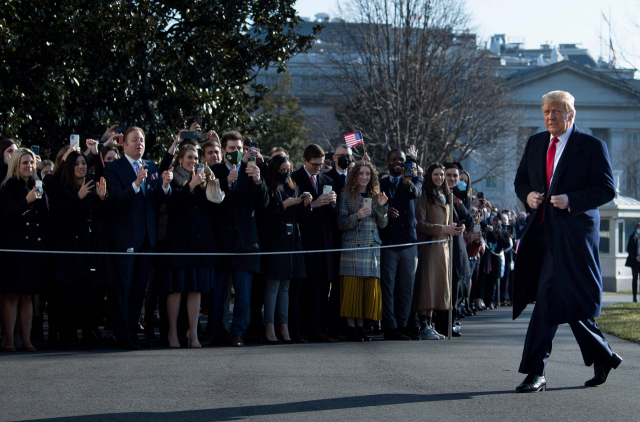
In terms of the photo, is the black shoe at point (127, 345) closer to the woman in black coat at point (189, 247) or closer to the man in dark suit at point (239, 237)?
the woman in black coat at point (189, 247)

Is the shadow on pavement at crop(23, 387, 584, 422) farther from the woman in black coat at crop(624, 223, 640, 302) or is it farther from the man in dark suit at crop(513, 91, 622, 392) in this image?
the woman in black coat at crop(624, 223, 640, 302)

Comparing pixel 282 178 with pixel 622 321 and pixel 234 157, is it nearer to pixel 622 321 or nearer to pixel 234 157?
pixel 234 157

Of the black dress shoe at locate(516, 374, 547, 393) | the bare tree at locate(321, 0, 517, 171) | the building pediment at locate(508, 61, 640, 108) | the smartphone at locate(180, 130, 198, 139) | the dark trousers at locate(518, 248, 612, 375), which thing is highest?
the building pediment at locate(508, 61, 640, 108)

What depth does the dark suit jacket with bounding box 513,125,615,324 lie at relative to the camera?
22.2ft

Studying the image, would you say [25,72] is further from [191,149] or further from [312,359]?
[312,359]

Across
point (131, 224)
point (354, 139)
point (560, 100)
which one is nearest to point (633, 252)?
point (354, 139)

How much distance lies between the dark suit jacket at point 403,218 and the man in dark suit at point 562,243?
371 cm

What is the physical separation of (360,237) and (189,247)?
2.14 meters

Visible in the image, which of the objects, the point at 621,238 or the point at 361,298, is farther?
the point at 621,238

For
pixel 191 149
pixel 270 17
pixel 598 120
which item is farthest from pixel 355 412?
pixel 598 120

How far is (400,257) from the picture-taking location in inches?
432

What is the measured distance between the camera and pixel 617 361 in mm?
6949

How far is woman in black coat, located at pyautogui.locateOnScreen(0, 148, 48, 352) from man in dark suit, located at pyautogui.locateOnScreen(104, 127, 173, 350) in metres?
0.77

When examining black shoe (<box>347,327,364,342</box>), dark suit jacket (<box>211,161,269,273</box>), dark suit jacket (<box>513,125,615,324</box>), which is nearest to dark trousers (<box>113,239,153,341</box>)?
dark suit jacket (<box>211,161,269,273</box>)
